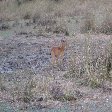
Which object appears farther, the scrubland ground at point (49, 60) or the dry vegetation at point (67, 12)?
the dry vegetation at point (67, 12)

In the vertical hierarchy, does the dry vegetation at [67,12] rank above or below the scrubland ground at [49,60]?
below

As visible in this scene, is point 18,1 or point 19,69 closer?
point 19,69

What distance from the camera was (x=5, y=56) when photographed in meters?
13.7

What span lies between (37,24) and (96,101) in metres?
10.6

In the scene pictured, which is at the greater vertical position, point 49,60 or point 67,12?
point 49,60

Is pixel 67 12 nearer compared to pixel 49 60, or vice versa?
pixel 49 60

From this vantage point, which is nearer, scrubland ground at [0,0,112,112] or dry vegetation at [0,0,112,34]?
scrubland ground at [0,0,112,112]

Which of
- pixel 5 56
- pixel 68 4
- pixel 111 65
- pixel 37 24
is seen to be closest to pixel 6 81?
pixel 111 65

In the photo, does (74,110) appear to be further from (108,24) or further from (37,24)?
(37,24)

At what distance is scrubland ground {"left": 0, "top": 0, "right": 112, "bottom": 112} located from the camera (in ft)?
29.0

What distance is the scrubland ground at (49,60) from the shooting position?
883 cm

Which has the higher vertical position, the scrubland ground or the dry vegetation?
the scrubland ground

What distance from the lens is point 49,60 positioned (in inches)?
505

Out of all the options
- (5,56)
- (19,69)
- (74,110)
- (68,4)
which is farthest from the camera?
(68,4)
